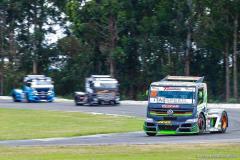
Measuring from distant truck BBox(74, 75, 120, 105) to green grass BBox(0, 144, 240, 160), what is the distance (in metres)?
34.5

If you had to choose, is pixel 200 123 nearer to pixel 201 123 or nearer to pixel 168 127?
pixel 201 123

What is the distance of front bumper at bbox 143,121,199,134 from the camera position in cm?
3356

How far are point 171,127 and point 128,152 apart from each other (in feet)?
31.2

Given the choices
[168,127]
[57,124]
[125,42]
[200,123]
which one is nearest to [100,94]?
[125,42]

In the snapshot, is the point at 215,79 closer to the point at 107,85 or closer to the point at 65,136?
the point at 107,85

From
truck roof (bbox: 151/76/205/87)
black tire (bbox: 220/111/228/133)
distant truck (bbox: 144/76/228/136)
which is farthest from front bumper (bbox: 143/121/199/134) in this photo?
black tire (bbox: 220/111/228/133)

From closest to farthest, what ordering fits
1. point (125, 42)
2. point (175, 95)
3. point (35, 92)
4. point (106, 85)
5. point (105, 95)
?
1. point (175, 95)
2. point (105, 95)
3. point (106, 85)
4. point (35, 92)
5. point (125, 42)

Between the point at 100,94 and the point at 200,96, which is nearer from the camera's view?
the point at 200,96

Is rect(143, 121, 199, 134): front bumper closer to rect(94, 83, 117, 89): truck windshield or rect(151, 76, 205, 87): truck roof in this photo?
rect(151, 76, 205, 87): truck roof

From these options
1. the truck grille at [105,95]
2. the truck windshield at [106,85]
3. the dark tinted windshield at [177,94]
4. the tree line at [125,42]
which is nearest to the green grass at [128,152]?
the dark tinted windshield at [177,94]

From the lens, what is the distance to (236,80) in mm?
68938

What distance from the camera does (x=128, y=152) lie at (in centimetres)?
2461

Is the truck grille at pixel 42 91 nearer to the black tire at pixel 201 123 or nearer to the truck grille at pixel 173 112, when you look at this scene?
the truck grille at pixel 173 112

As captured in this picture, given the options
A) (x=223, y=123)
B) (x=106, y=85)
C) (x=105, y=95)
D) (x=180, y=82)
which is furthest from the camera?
(x=106, y=85)
